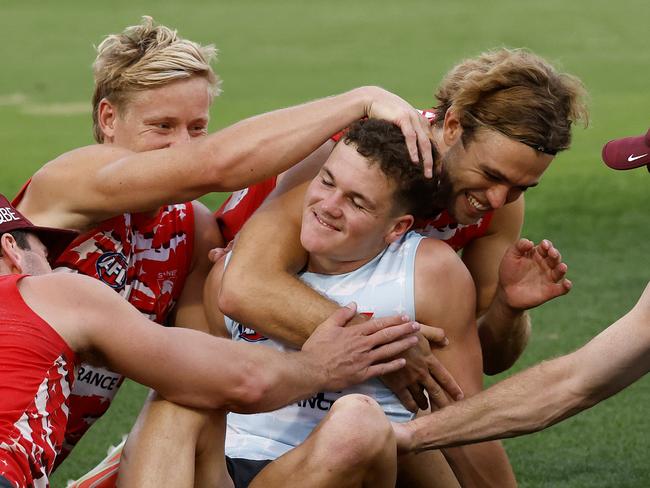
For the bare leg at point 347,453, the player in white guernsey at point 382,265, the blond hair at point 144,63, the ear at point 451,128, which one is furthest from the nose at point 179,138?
the bare leg at point 347,453

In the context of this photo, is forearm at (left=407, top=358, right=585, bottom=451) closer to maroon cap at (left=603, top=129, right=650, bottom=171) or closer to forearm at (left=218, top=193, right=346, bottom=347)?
forearm at (left=218, top=193, right=346, bottom=347)

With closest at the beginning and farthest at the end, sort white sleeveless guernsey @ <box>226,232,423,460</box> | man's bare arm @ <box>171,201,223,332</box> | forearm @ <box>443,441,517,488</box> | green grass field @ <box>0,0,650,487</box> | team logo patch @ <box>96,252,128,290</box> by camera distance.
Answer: white sleeveless guernsey @ <box>226,232,423,460</box> → forearm @ <box>443,441,517,488</box> → team logo patch @ <box>96,252,128,290</box> → man's bare arm @ <box>171,201,223,332</box> → green grass field @ <box>0,0,650,487</box>

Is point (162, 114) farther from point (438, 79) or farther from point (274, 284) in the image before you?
point (438, 79)

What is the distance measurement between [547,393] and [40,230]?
1.72m

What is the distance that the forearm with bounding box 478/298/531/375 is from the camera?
5383 mm

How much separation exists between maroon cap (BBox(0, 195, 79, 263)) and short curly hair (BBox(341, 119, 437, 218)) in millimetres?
997

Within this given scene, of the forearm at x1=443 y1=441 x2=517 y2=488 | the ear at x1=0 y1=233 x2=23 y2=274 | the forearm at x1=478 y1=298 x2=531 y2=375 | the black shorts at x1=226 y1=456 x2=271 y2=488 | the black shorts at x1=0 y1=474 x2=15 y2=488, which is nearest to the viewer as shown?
the black shorts at x1=0 y1=474 x2=15 y2=488

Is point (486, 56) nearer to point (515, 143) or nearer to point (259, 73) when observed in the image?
point (515, 143)

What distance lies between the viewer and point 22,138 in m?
14.9

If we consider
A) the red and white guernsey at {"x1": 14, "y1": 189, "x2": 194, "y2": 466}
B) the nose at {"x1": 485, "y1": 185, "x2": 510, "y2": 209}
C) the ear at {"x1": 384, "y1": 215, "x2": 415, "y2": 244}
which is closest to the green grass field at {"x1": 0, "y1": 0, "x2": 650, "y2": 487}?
the red and white guernsey at {"x1": 14, "y1": 189, "x2": 194, "y2": 466}

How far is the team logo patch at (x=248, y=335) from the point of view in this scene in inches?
191

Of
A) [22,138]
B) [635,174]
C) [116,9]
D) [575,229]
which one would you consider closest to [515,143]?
[575,229]

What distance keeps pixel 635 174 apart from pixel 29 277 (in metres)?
9.29

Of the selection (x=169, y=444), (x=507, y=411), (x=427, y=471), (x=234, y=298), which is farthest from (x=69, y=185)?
(x=507, y=411)
